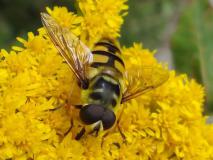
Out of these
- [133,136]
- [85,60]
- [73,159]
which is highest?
[85,60]

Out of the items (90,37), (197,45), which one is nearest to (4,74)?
(90,37)

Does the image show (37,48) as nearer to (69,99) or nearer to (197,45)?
(69,99)

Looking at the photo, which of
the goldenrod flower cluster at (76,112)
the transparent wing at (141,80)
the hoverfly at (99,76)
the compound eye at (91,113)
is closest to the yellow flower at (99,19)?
the goldenrod flower cluster at (76,112)

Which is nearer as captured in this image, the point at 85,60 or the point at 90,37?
the point at 85,60

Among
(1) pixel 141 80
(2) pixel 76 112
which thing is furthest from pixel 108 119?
(1) pixel 141 80

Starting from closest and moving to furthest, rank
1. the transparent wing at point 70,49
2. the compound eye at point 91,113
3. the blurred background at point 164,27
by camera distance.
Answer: the compound eye at point 91,113
the transparent wing at point 70,49
the blurred background at point 164,27

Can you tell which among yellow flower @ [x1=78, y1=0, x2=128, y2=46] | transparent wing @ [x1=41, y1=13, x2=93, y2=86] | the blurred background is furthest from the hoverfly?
the blurred background

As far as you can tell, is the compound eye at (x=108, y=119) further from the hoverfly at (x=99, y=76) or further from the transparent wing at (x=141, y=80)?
the transparent wing at (x=141, y=80)
